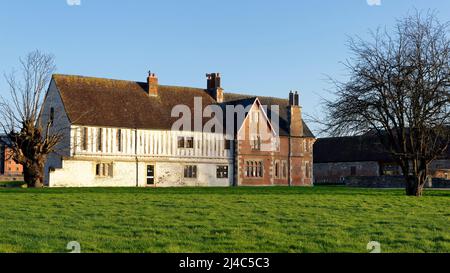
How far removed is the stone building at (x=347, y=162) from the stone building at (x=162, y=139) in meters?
14.0

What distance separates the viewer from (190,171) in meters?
52.3

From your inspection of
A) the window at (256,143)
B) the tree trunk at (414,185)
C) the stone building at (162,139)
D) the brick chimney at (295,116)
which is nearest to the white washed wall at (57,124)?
the stone building at (162,139)

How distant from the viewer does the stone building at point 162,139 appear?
47156 millimetres

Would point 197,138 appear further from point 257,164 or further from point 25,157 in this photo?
point 25,157

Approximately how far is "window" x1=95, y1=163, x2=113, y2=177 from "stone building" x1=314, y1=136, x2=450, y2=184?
3072cm

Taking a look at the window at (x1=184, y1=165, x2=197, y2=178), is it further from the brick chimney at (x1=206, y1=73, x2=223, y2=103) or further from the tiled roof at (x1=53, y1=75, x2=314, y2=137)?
the brick chimney at (x1=206, y1=73, x2=223, y2=103)

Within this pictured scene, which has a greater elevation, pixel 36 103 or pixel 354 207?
pixel 36 103

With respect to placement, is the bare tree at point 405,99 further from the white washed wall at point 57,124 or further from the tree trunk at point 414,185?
the white washed wall at point 57,124

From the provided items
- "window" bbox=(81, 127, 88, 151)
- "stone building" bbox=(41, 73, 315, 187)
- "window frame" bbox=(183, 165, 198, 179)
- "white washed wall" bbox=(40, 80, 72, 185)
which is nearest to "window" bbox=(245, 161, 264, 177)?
"stone building" bbox=(41, 73, 315, 187)

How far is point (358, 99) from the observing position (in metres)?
32.0

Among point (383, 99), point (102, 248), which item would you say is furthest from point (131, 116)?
point (102, 248)

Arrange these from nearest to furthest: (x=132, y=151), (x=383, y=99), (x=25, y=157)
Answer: (x=383, y=99), (x=25, y=157), (x=132, y=151)
